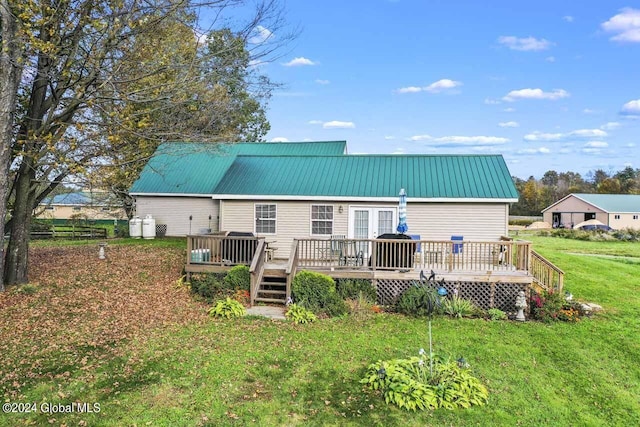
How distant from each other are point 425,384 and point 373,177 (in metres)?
8.80

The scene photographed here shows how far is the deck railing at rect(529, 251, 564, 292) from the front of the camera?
10.7 m

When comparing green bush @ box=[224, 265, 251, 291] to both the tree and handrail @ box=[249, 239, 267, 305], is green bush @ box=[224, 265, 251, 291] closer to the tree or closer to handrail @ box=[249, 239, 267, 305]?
handrail @ box=[249, 239, 267, 305]

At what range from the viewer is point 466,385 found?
19.8ft

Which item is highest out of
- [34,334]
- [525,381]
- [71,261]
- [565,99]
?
[565,99]

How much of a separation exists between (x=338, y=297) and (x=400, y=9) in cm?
1216

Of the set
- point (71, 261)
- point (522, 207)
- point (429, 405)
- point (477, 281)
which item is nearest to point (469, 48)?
point (477, 281)

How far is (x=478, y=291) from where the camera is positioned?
10.5 metres

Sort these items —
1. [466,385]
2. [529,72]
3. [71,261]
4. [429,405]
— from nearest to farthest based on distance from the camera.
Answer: [429,405], [466,385], [71,261], [529,72]

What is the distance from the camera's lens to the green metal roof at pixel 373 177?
1299cm

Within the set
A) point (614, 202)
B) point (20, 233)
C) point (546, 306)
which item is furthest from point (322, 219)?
point (614, 202)

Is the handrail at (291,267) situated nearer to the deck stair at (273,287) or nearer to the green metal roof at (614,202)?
the deck stair at (273,287)

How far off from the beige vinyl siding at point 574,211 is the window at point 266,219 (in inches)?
1769

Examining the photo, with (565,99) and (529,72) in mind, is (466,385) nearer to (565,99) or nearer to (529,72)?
(529,72)

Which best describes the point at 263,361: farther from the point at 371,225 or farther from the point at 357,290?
the point at 371,225
